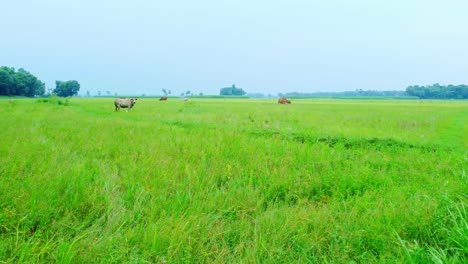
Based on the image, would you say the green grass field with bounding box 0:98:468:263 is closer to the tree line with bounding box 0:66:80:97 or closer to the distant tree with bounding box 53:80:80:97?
the tree line with bounding box 0:66:80:97

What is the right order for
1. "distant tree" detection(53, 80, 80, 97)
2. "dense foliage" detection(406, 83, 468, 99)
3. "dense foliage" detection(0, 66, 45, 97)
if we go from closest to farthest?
"dense foliage" detection(0, 66, 45, 97) → "distant tree" detection(53, 80, 80, 97) → "dense foliage" detection(406, 83, 468, 99)

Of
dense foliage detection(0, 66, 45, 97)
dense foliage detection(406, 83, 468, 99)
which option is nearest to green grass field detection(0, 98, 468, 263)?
dense foliage detection(0, 66, 45, 97)

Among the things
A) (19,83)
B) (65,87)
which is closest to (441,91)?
(65,87)

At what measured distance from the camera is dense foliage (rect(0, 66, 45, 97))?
137ft

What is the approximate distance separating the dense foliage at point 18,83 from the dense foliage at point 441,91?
84.2 m

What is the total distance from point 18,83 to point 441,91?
3373 inches

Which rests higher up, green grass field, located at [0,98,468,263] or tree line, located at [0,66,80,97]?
tree line, located at [0,66,80,97]

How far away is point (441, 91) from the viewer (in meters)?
69.7

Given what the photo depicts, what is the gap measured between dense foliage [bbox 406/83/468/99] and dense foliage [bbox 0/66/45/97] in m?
84.2

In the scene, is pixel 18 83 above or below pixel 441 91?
above

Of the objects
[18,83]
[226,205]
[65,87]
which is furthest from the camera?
[65,87]

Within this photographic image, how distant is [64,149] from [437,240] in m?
5.19

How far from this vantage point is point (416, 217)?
2.59 m

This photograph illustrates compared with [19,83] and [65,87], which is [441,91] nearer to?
[65,87]
